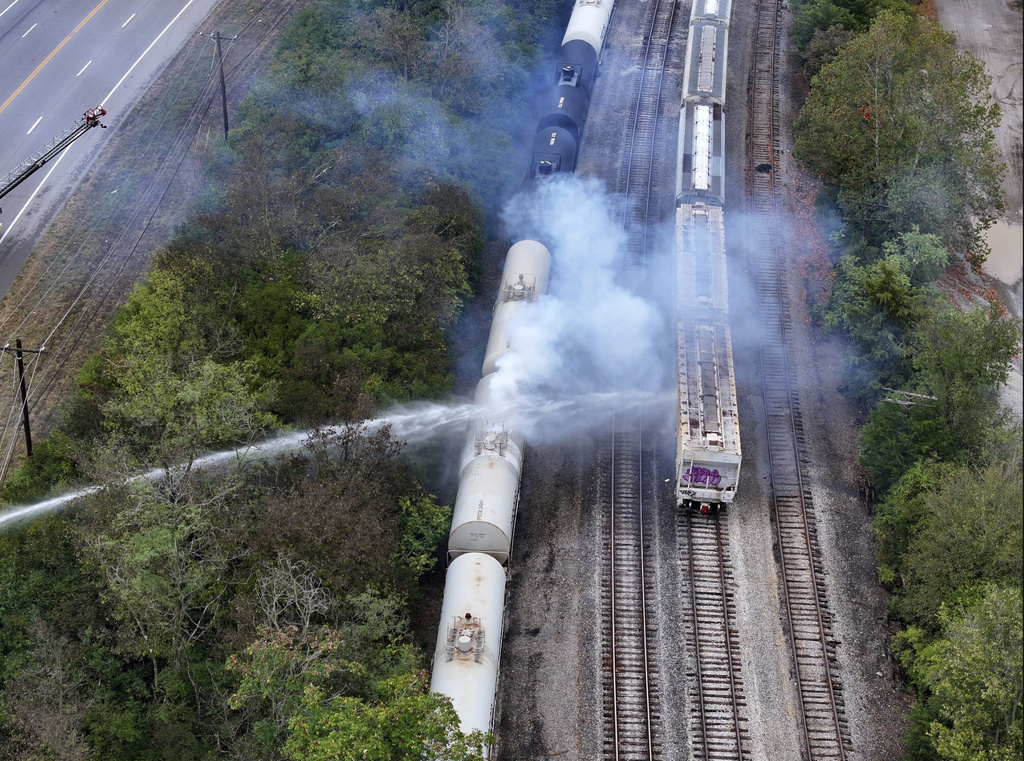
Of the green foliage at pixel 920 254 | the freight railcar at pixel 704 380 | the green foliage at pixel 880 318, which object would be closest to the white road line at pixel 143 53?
the freight railcar at pixel 704 380

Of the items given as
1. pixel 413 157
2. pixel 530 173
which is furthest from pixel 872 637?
pixel 413 157

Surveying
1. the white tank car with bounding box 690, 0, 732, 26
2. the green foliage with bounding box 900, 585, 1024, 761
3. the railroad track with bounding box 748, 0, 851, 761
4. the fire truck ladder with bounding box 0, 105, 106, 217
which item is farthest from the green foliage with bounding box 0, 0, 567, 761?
the white tank car with bounding box 690, 0, 732, 26

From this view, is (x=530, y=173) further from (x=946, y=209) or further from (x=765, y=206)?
(x=946, y=209)

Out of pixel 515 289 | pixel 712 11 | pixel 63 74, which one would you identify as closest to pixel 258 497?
pixel 515 289

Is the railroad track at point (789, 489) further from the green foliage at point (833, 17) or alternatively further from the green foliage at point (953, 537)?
the green foliage at point (833, 17)

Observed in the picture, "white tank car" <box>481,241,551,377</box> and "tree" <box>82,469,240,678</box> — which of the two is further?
"white tank car" <box>481,241,551,377</box>

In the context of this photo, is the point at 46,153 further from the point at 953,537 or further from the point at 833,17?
the point at 833,17

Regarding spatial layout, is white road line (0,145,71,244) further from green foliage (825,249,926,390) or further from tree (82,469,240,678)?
green foliage (825,249,926,390)
